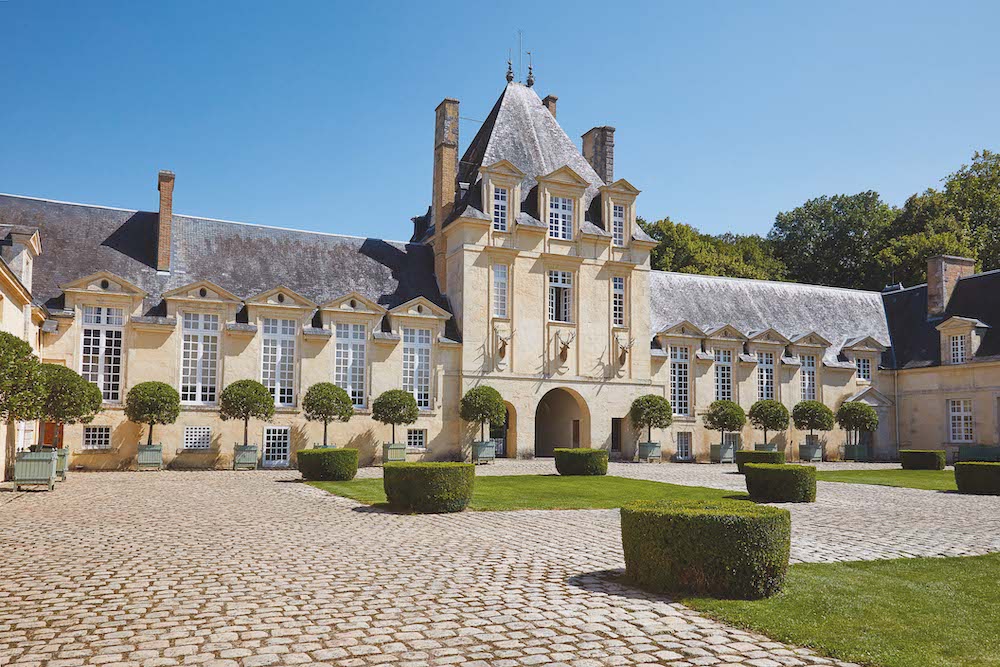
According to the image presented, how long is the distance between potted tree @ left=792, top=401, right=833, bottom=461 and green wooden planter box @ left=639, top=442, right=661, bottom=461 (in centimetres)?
681

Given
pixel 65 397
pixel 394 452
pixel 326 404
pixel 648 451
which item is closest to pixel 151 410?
pixel 65 397

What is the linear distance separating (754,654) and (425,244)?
2812cm

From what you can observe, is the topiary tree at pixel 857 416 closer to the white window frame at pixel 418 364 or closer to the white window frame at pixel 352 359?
the white window frame at pixel 418 364

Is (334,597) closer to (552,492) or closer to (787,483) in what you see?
(552,492)

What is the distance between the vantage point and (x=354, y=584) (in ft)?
26.9

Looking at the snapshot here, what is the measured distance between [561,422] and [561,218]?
818 cm

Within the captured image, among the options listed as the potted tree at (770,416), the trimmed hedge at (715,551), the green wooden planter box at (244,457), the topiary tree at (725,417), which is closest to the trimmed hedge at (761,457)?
the topiary tree at (725,417)

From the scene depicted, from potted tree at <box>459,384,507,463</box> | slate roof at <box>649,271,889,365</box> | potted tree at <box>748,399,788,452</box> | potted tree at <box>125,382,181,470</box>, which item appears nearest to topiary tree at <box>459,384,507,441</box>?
potted tree at <box>459,384,507,463</box>

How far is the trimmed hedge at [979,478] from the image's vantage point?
19.4m

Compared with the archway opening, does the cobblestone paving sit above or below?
below

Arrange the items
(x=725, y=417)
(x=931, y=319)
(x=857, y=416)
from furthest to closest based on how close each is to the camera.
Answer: (x=931, y=319), (x=857, y=416), (x=725, y=417)

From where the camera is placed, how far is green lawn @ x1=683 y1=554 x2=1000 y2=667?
601 cm

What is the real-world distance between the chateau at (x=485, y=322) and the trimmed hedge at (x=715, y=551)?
16479 mm

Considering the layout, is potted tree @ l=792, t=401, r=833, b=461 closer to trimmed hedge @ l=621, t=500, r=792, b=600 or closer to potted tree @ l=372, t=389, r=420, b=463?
potted tree @ l=372, t=389, r=420, b=463
